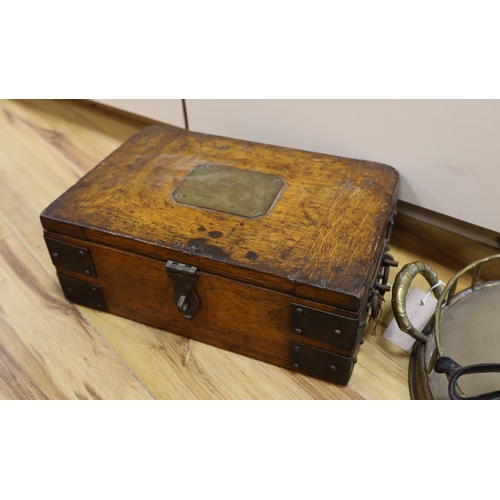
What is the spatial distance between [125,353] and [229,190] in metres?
0.37

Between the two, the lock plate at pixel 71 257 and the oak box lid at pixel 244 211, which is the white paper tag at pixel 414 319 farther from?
the lock plate at pixel 71 257

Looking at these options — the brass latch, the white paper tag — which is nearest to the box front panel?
the brass latch

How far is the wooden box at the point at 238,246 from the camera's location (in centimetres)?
83

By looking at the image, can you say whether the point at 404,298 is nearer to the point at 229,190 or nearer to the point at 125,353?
the point at 229,190

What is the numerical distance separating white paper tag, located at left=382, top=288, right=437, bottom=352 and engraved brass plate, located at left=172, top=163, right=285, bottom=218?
0.34m

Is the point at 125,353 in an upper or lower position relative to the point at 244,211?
lower

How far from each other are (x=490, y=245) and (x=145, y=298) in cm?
73

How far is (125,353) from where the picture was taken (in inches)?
39.1

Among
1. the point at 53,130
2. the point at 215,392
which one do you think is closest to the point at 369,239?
the point at 215,392

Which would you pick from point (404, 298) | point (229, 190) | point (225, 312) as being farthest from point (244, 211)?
point (404, 298)

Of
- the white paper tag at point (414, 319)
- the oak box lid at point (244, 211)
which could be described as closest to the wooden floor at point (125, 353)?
the white paper tag at point (414, 319)

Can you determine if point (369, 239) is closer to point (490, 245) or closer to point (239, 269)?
point (239, 269)

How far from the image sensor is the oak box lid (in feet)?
2.71

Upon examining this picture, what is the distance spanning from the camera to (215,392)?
0.93 m
